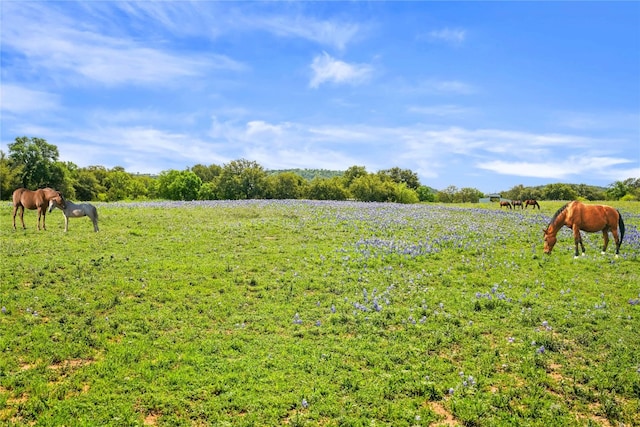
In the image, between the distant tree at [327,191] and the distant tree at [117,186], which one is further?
the distant tree at [327,191]

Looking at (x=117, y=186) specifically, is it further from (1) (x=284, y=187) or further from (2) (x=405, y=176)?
(2) (x=405, y=176)

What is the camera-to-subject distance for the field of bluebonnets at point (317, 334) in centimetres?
764

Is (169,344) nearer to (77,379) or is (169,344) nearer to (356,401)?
(77,379)

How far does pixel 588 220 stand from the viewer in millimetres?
7457

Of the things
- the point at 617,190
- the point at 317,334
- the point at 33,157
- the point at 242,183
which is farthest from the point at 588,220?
the point at 617,190

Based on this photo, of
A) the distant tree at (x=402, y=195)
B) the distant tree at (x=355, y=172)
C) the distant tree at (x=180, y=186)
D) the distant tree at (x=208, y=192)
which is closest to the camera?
the distant tree at (x=402, y=195)

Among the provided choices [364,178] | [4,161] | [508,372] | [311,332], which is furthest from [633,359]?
[364,178]

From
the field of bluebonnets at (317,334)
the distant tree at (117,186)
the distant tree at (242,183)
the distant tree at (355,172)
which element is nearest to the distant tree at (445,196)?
the distant tree at (355,172)

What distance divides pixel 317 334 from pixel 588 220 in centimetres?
736

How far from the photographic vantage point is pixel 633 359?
909 centimetres

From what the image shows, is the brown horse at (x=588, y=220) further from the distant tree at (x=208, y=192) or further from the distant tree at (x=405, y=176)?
the distant tree at (x=405, y=176)

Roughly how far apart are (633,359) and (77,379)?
13605 millimetres

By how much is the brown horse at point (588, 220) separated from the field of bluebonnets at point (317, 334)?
344cm

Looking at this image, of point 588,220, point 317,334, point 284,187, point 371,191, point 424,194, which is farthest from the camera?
point 424,194
